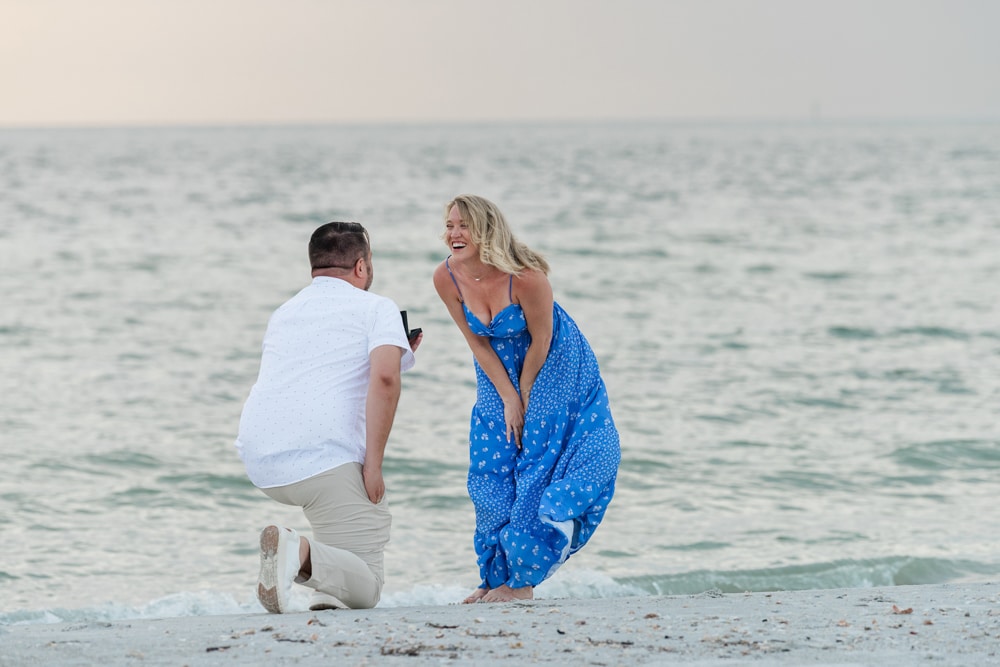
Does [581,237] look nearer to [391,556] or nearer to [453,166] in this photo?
[391,556]

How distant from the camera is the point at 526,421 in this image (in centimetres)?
465

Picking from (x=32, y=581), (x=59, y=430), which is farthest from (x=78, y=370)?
(x=32, y=581)

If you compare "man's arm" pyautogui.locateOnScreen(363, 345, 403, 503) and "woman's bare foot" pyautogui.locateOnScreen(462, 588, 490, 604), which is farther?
"woman's bare foot" pyautogui.locateOnScreen(462, 588, 490, 604)

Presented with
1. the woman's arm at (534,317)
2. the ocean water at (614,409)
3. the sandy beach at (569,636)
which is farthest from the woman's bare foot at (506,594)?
the ocean water at (614,409)

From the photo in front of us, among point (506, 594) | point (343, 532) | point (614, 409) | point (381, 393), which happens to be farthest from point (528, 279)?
point (614, 409)

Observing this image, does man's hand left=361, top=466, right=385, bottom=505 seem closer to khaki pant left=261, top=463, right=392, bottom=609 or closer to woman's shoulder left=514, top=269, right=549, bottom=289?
khaki pant left=261, top=463, right=392, bottom=609

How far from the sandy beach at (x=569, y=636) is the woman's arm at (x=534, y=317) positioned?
913mm

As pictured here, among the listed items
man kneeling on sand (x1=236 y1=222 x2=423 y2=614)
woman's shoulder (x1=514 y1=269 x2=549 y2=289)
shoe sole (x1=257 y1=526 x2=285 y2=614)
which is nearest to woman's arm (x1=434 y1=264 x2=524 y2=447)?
woman's shoulder (x1=514 y1=269 x2=549 y2=289)

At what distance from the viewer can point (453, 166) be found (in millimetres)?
60750

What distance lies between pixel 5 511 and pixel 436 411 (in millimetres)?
3769

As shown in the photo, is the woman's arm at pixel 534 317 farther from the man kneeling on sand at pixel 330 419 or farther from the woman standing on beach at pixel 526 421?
the man kneeling on sand at pixel 330 419

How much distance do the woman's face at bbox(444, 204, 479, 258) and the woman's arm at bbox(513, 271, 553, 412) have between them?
0.69 feet

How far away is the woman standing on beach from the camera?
450 cm

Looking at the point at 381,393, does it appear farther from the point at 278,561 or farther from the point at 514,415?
the point at 514,415
